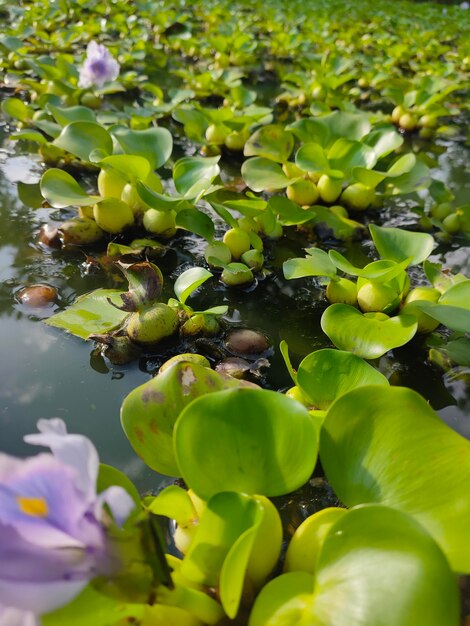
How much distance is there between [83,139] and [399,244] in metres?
0.98

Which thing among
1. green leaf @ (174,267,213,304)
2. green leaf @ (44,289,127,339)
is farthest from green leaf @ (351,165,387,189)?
green leaf @ (44,289,127,339)

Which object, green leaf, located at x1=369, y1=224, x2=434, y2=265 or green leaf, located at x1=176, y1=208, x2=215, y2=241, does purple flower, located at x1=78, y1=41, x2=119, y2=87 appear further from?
green leaf, located at x1=369, y1=224, x2=434, y2=265

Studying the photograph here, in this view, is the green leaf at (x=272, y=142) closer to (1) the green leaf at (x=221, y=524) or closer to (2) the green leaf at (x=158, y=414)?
(2) the green leaf at (x=158, y=414)

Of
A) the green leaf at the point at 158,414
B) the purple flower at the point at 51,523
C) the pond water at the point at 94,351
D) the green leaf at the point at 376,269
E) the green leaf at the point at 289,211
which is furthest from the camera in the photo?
the green leaf at the point at 289,211

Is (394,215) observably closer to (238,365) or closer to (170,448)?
(238,365)

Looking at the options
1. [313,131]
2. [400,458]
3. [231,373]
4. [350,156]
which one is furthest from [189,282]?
[313,131]

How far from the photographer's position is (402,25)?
226 inches

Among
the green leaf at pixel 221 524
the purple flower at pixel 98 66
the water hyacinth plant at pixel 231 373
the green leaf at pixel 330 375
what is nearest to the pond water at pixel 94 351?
the water hyacinth plant at pixel 231 373

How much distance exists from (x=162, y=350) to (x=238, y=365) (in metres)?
0.18

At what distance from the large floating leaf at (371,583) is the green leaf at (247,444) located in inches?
3.9

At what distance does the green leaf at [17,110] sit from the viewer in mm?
2107

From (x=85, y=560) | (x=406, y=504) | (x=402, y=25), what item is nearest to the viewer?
(x=85, y=560)

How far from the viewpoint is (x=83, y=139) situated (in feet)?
5.15

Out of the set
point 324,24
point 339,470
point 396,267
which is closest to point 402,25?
point 324,24
